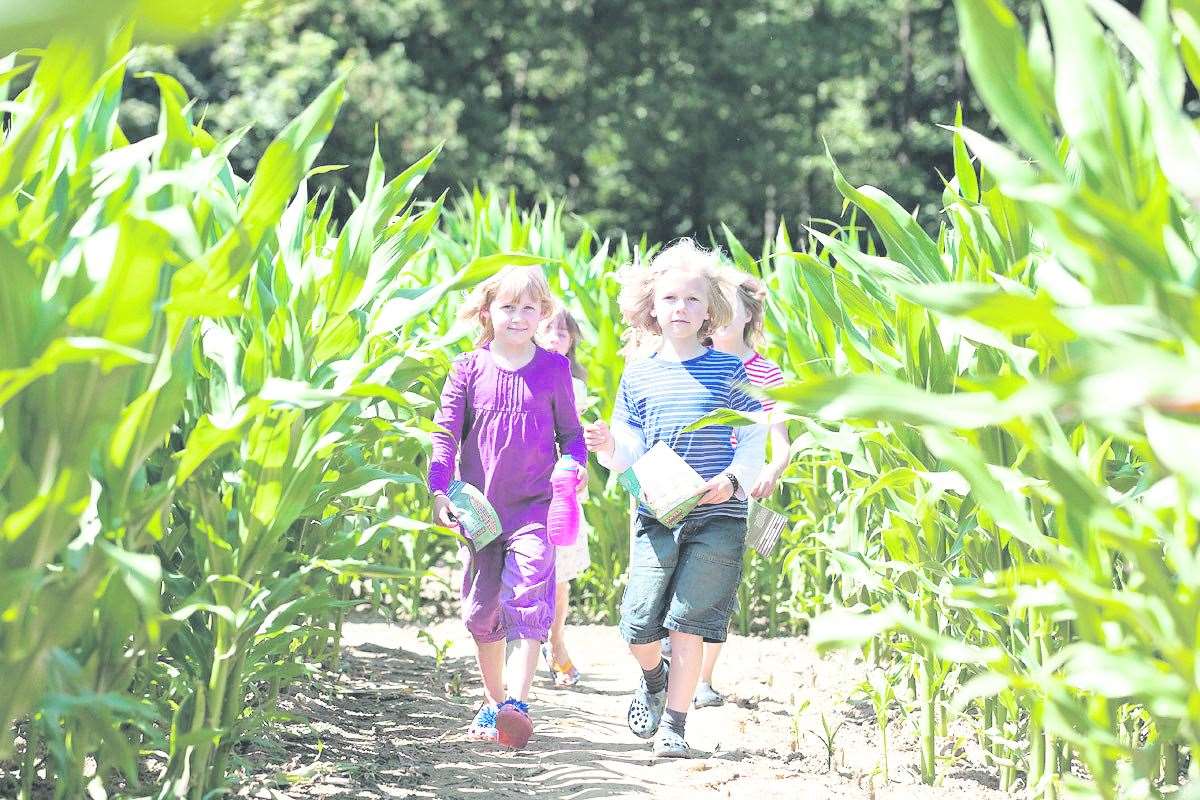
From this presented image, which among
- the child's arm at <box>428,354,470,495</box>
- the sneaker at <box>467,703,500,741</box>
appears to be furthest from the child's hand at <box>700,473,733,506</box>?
the sneaker at <box>467,703,500,741</box>

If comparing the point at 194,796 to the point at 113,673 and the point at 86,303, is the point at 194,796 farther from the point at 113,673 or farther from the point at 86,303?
the point at 86,303

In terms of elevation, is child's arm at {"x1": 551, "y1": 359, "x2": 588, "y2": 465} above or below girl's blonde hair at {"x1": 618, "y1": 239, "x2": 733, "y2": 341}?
below

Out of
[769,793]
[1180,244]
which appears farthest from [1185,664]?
[769,793]

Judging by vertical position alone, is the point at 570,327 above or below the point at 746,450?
above

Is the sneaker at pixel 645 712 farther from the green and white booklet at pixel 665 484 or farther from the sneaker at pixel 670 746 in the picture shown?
the green and white booklet at pixel 665 484

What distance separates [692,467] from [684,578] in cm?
34

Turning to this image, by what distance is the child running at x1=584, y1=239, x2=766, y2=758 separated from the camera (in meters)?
3.66

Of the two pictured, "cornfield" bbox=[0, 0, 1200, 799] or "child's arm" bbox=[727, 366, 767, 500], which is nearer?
"cornfield" bbox=[0, 0, 1200, 799]

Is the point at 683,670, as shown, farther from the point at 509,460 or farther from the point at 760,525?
the point at 509,460

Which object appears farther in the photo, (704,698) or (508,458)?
(704,698)

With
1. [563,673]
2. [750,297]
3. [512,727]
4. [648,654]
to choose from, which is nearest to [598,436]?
[648,654]

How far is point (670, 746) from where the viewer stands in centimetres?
356

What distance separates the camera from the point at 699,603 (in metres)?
3.66

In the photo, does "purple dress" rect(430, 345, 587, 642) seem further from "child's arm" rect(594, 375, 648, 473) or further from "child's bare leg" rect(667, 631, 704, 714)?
"child's bare leg" rect(667, 631, 704, 714)
